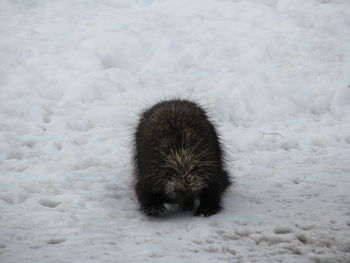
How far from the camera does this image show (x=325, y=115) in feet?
28.0

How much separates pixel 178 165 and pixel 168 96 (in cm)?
416

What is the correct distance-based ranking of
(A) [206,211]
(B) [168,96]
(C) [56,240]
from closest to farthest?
(C) [56,240] < (A) [206,211] < (B) [168,96]

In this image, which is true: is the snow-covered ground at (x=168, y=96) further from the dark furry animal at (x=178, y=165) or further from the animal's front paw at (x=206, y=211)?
the dark furry animal at (x=178, y=165)

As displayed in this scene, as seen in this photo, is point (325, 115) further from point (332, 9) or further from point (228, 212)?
point (332, 9)

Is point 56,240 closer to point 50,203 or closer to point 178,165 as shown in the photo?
point 50,203

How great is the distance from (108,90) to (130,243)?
4.91 metres

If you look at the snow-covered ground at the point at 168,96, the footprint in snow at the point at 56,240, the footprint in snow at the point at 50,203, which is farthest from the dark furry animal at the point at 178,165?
the footprint in snow at the point at 56,240

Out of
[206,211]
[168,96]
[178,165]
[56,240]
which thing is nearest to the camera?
[56,240]

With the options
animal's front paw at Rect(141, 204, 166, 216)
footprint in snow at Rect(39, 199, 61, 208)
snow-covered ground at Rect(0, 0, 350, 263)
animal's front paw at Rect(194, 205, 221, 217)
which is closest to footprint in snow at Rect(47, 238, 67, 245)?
snow-covered ground at Rect(0, 0, 350, 263)

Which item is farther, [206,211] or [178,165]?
[206,211]

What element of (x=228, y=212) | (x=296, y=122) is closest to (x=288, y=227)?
(x=228, y=212)

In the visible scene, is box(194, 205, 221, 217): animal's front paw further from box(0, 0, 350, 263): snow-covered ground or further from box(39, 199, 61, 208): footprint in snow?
box(39, 199, 61, 208): footprint in snow

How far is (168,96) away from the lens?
8875 millimetres

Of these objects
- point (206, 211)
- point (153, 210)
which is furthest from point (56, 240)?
point (206, 211)
